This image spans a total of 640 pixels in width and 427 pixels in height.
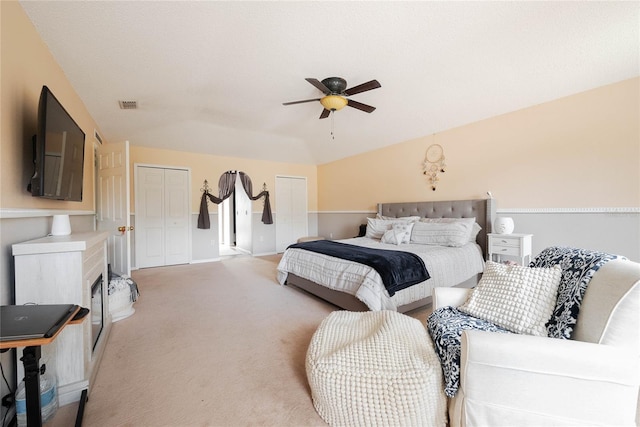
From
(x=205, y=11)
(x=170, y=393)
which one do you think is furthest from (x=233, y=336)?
(x=205, y=11)

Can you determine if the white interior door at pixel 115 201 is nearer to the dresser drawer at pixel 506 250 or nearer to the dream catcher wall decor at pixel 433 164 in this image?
the dream catcher wall decor at pixel 433 164

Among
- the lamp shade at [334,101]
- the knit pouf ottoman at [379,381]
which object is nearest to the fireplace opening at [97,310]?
the knit pouf ottoman at [379,381]

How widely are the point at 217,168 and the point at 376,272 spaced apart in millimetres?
4796

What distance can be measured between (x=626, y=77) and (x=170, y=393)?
511 cm


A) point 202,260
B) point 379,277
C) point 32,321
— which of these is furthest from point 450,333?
point 202,260

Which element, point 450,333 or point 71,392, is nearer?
point 450,333

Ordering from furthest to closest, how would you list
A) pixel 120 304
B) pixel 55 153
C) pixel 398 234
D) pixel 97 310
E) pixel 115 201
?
pixel 398 234 < pixel 115 201 < pixel 120 304 < pixel 97 310 < pixel 55 153

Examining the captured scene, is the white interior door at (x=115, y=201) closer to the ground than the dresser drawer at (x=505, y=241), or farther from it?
farther from it

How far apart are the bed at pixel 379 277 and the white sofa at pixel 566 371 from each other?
130 centimetres

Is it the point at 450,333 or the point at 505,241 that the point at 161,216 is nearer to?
the point at 450,333

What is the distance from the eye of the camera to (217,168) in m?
5.91

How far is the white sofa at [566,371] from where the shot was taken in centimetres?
98

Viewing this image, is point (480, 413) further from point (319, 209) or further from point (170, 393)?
point (319, 209)

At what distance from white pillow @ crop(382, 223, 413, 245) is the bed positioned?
0.10m
